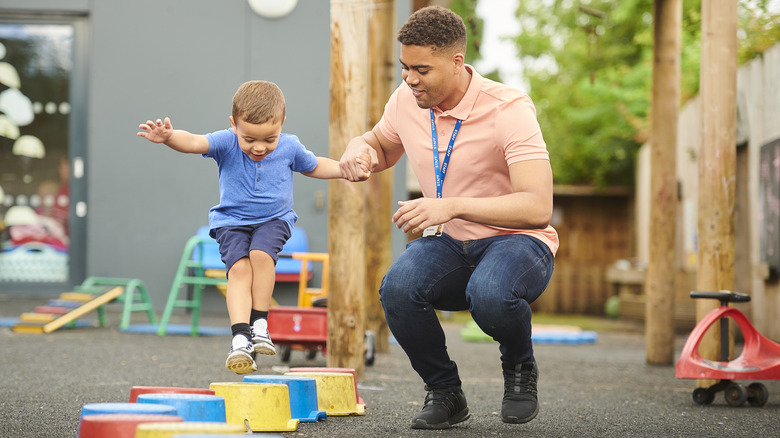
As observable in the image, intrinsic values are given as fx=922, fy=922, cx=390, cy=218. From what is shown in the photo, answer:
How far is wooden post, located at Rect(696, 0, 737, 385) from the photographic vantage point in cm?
525

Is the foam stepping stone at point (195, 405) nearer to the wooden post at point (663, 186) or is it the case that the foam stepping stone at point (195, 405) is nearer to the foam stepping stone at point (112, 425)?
the foam stepping stone at point (112, 425)

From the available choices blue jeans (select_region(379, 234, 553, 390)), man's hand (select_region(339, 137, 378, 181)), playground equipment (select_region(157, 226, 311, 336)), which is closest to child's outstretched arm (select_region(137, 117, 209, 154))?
man's hand (select_region(339, 137, 378, 181))

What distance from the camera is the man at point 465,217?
3.29 m

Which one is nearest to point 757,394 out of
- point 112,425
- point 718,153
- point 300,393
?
point 718,153

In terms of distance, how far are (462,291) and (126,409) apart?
1417 millimetres

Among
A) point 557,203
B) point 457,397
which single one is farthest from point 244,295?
point 557,203

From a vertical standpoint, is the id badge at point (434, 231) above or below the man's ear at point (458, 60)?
below

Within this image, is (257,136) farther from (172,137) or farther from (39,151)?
(39,151)

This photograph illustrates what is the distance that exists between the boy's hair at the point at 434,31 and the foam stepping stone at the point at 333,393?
1420mm

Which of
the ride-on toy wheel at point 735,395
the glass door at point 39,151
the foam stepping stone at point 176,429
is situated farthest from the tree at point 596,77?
the foam stepping stone at point 176,429

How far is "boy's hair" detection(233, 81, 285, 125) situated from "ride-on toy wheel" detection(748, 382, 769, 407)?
2.84 meters

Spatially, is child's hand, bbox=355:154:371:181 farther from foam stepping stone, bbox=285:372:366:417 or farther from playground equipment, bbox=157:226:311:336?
playground equipment, bbox=157:226:311:336

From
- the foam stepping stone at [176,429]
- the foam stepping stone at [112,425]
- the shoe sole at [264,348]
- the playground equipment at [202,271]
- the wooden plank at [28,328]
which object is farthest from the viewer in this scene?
the playground equipment at [202,271]

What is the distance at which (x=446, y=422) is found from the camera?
3566mm
